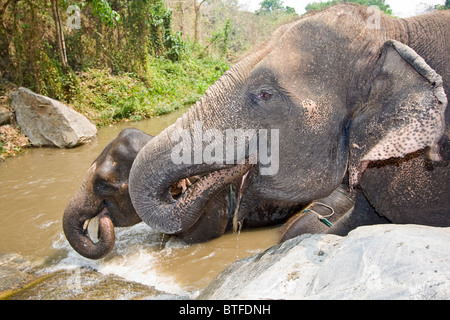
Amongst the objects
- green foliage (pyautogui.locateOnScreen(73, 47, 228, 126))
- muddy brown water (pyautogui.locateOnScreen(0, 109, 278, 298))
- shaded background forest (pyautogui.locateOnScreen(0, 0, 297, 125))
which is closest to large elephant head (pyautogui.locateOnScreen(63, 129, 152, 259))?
muddy brown water (pyautogui.locateOnScreen(0, 109, 278, 298))

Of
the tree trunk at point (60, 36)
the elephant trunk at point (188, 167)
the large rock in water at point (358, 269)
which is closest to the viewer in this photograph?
the large rock in water at point (358, 269)

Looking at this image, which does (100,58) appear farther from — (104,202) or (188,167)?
(188,167)

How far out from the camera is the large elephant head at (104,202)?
3.68 meters

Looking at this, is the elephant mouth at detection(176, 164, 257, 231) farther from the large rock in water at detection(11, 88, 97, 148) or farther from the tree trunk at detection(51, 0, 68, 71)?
the tree trunk at detection(51, 0, 68, 71)

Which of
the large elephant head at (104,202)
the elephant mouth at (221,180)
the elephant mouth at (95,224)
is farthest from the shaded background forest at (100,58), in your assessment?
the elephant mouth at (221,180)

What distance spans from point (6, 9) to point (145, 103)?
14.6 feet

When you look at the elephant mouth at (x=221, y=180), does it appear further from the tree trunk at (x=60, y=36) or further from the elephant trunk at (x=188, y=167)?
the tree trunk at (x=60, y=36)

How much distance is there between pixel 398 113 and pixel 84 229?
298 centimetres

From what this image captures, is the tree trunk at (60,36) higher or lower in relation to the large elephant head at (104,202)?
higher

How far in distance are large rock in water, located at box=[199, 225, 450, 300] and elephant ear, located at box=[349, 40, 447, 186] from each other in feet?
1.15

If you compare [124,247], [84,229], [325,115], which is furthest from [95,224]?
[325,115]

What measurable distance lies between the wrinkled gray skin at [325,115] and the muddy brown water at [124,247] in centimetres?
156

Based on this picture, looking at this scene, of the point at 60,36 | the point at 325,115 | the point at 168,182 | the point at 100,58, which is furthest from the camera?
the point at 100,58

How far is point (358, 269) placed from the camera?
1591mm
